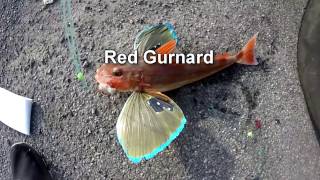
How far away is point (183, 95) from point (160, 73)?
22 cm

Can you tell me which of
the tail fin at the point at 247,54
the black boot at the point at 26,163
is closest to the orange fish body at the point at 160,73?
the tail fin at the point at 247,54

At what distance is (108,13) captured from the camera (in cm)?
231

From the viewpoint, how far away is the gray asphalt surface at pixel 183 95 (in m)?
2.16

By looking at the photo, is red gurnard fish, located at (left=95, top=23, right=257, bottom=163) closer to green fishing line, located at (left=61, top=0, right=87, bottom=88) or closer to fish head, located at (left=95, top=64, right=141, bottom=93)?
fish head, located at (left=95, top=64, right=141, bottom=93)

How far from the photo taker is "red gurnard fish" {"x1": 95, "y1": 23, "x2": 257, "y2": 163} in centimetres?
200

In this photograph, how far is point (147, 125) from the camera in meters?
2.02

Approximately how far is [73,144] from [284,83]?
114cm

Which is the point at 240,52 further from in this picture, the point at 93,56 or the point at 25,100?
the point at 25,100

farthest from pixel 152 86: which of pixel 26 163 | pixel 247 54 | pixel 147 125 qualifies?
pixel 26 163

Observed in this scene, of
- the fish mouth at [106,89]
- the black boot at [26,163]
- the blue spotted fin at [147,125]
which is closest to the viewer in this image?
the blue spotted fin at [147,125]

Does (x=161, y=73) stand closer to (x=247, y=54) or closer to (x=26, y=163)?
(x=247, y=54)

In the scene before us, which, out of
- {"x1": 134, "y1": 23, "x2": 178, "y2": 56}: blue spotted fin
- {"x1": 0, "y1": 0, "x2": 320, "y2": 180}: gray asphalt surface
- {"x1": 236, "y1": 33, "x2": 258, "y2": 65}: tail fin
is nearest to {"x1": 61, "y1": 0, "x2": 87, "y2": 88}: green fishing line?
{"x1": 0, "y1": 0, "x2": 320, "y2": 180}: gray asphalt surface

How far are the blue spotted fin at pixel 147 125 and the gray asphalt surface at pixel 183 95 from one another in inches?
6.9

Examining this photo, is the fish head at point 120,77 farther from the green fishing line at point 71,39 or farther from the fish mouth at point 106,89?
the green fishing line at point 71,39
